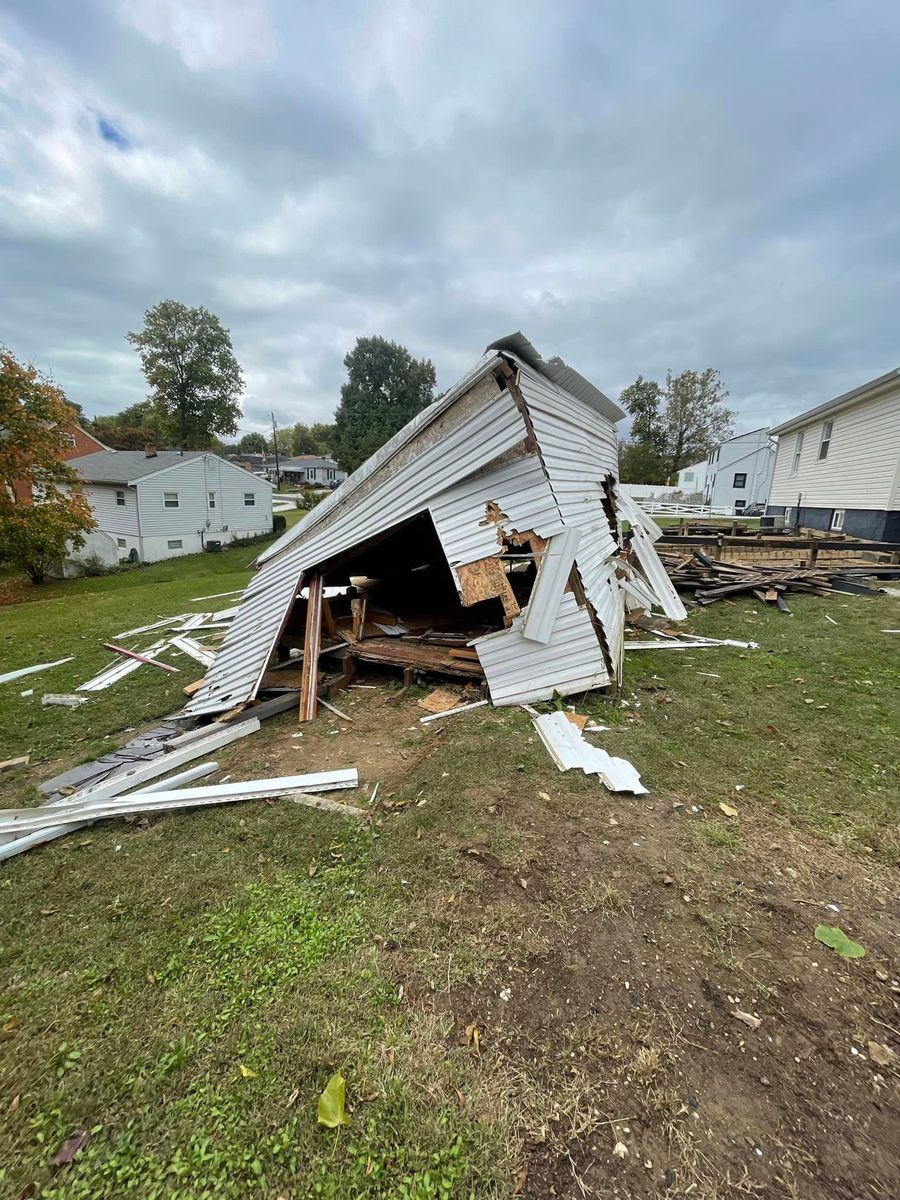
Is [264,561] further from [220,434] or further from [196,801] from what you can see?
[220,434]

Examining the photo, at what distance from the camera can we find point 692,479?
45094mm

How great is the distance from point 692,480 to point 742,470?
836 centimetres

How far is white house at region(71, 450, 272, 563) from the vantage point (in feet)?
78.6

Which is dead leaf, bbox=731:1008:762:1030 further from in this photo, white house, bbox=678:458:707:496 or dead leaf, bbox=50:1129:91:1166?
white house, bbox=678:458:707:496

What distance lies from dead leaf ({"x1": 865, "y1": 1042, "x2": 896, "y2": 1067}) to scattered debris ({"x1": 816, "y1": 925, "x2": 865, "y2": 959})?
1.39 feet

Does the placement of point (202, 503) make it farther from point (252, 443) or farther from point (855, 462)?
point (252, 443)

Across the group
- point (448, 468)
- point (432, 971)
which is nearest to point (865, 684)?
point (448, 468)

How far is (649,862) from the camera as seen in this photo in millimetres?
2885

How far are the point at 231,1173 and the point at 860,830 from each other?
3.82 meters

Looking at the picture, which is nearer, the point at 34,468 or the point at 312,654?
the point at 312,654

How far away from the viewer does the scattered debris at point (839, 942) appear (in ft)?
7.55

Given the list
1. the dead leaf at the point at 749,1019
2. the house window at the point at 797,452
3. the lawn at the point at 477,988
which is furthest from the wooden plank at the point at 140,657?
the house window at the point at 797,452

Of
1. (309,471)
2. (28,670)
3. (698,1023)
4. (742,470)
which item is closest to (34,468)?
(28,670)

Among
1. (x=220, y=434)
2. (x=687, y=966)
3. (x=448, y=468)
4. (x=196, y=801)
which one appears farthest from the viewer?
(x=220, y=434)
